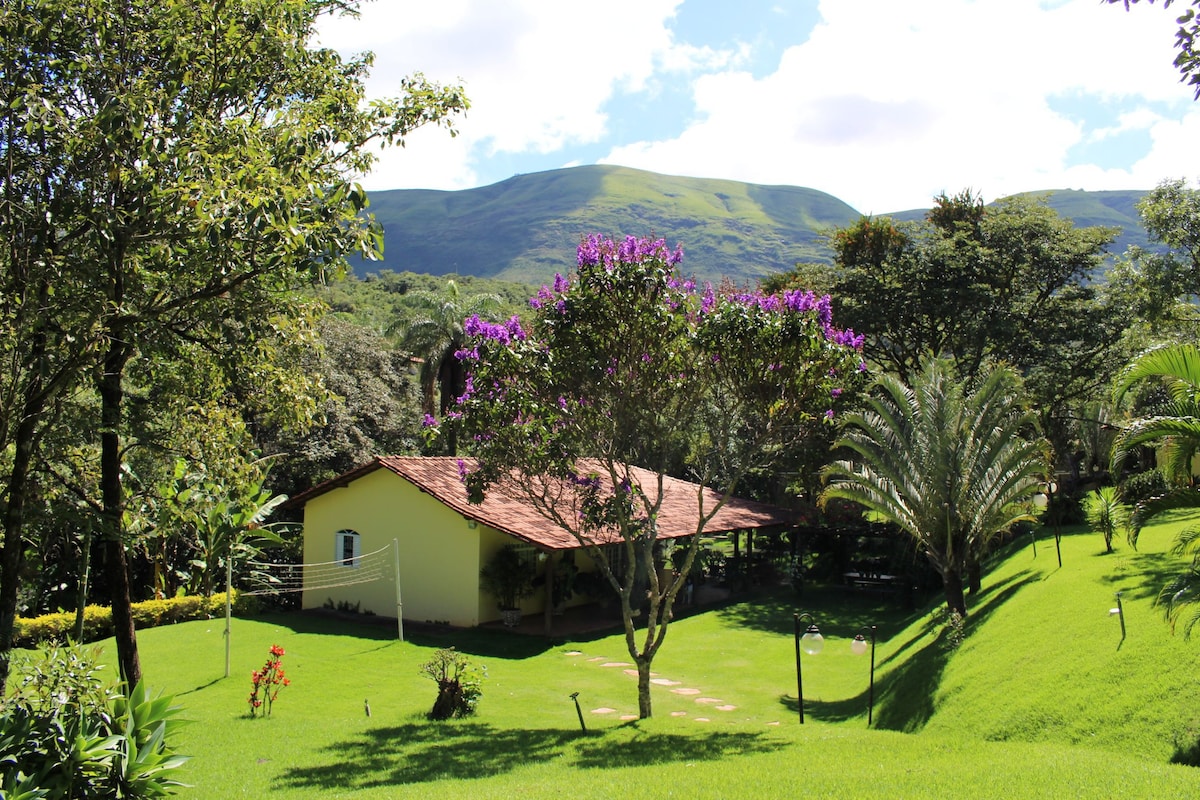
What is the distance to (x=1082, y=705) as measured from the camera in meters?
10.4

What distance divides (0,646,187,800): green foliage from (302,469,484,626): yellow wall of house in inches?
549

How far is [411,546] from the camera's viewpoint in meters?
22.3

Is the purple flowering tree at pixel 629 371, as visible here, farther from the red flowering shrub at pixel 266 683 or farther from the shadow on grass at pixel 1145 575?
the shadow on grass at pixel 1145 575

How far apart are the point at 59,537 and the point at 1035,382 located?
30.5 metres

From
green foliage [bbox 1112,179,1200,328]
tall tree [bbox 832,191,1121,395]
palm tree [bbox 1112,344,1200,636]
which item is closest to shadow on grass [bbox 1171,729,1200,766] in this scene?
palm tree [bbox 1112,344,1200,636]

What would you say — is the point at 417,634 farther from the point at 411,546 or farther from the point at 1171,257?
the point at 1171,257

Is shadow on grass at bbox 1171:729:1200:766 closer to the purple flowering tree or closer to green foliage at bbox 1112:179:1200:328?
the purple flowering tree

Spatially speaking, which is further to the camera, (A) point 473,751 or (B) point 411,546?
(B) point 411,546

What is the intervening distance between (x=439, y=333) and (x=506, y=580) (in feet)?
52.1

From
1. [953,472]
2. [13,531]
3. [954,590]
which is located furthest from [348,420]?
→ [13,531]

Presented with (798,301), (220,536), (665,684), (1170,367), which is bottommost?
(665,684)

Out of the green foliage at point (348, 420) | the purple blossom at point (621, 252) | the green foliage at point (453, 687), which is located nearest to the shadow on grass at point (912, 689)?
the green foliage at point (453, 687)

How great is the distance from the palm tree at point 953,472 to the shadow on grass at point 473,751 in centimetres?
725

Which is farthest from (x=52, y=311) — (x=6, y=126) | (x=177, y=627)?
(x=177, y=627)
